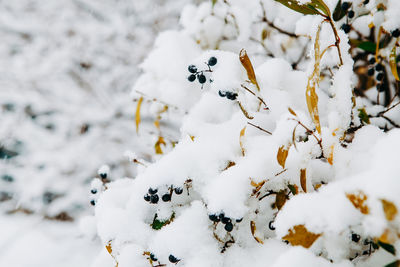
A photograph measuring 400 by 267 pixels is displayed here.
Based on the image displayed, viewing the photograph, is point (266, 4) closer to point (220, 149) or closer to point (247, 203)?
point (220, 149)

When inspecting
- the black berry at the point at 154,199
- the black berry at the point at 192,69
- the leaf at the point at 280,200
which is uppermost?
the black berry at the point at 192,69

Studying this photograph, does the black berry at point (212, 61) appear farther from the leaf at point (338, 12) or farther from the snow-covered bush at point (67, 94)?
the snow-covered bush at point (67, 94)

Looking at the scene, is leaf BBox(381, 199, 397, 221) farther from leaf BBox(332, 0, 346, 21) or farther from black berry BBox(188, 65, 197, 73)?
leaf BBox(332, 0, 346, 21)

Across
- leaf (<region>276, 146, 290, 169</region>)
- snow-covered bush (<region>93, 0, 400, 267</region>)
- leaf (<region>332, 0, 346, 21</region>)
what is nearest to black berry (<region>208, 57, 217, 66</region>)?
snow-covered bush (<region>93, 0, 400, 267</region>)

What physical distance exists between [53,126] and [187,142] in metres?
2.38

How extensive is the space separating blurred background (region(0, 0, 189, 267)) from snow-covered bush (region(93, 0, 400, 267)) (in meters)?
1.52

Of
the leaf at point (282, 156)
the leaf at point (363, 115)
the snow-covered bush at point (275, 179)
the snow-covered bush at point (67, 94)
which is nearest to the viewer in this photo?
the snow-covered bush at point (275, 179)

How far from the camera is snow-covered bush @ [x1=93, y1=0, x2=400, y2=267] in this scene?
57cm

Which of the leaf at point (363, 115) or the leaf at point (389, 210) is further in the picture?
the leaf at point (363, 115)

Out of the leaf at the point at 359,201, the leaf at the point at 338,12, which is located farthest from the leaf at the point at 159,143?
the leaf at the point at 359,201

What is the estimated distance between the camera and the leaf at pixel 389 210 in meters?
0.47

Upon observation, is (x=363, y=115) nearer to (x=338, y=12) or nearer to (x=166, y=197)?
(x=338, y=12)

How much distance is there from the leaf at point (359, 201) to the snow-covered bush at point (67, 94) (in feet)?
6.38

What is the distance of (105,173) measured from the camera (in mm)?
1190
